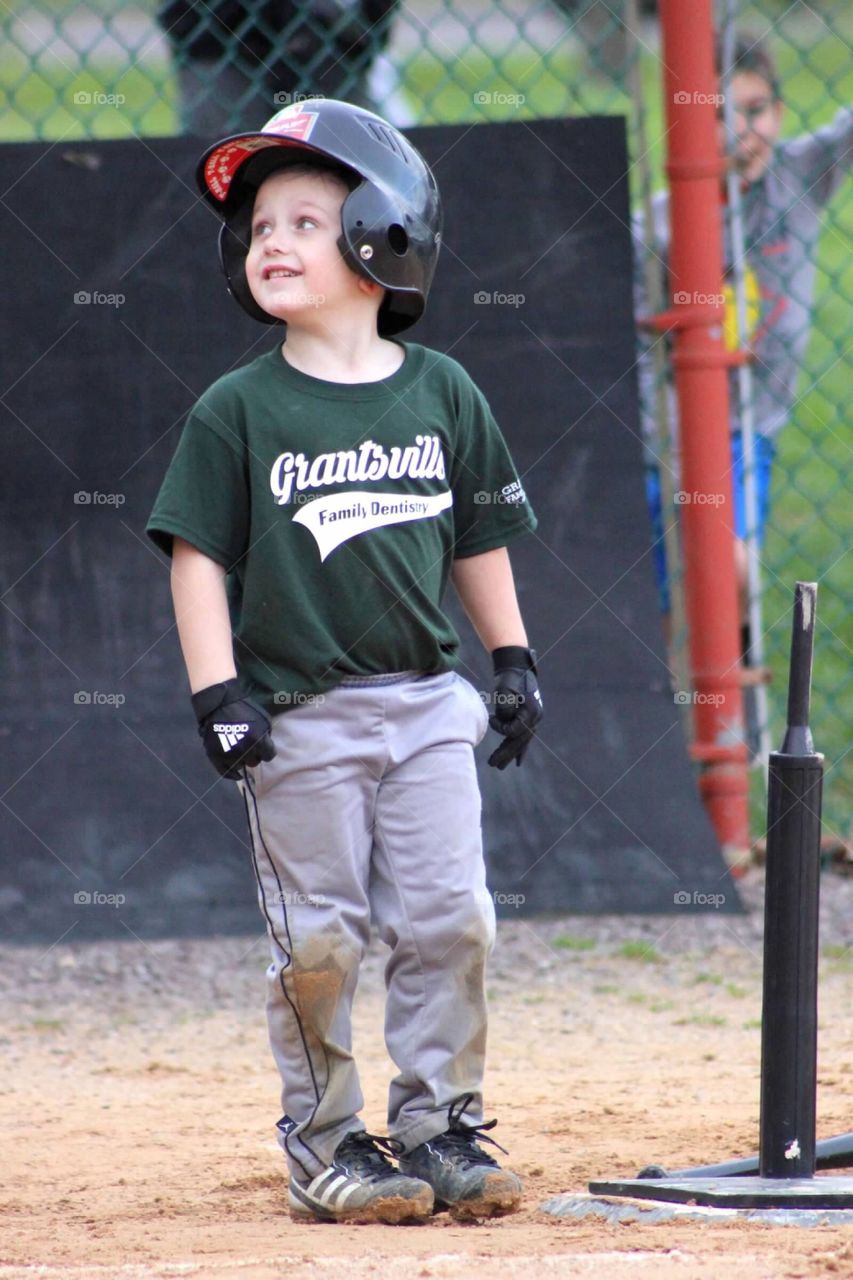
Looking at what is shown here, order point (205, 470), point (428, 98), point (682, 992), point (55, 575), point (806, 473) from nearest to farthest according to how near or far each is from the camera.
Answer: point (205, 470), point (682, 992), point (55, 575), point (428, 98), point (806, 473)

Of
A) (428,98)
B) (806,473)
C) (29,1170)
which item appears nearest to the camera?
(29,1170)

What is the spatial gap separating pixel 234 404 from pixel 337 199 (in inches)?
14.0

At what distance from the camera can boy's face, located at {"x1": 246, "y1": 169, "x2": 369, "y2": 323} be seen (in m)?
2.52

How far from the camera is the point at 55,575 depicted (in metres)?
4.33

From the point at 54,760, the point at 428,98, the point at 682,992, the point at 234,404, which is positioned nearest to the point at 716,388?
the point at 428,98

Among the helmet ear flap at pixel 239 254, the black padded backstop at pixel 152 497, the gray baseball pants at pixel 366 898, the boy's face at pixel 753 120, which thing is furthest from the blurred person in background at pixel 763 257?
the gray baseball pants at pixel 366 898

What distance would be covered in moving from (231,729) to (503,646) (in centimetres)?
53

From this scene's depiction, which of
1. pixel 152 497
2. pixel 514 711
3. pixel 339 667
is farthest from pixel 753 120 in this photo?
pixel 339 667

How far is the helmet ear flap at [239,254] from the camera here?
265 cm

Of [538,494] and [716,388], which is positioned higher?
[716,388]

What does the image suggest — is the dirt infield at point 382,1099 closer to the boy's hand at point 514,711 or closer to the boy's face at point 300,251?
the boy's hand at point 514,711

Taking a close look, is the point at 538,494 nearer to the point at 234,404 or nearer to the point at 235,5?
the point at 235,5

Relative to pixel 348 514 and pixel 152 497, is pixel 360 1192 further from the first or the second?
pixel 152 497

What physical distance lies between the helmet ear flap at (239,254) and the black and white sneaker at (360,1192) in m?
1.29
